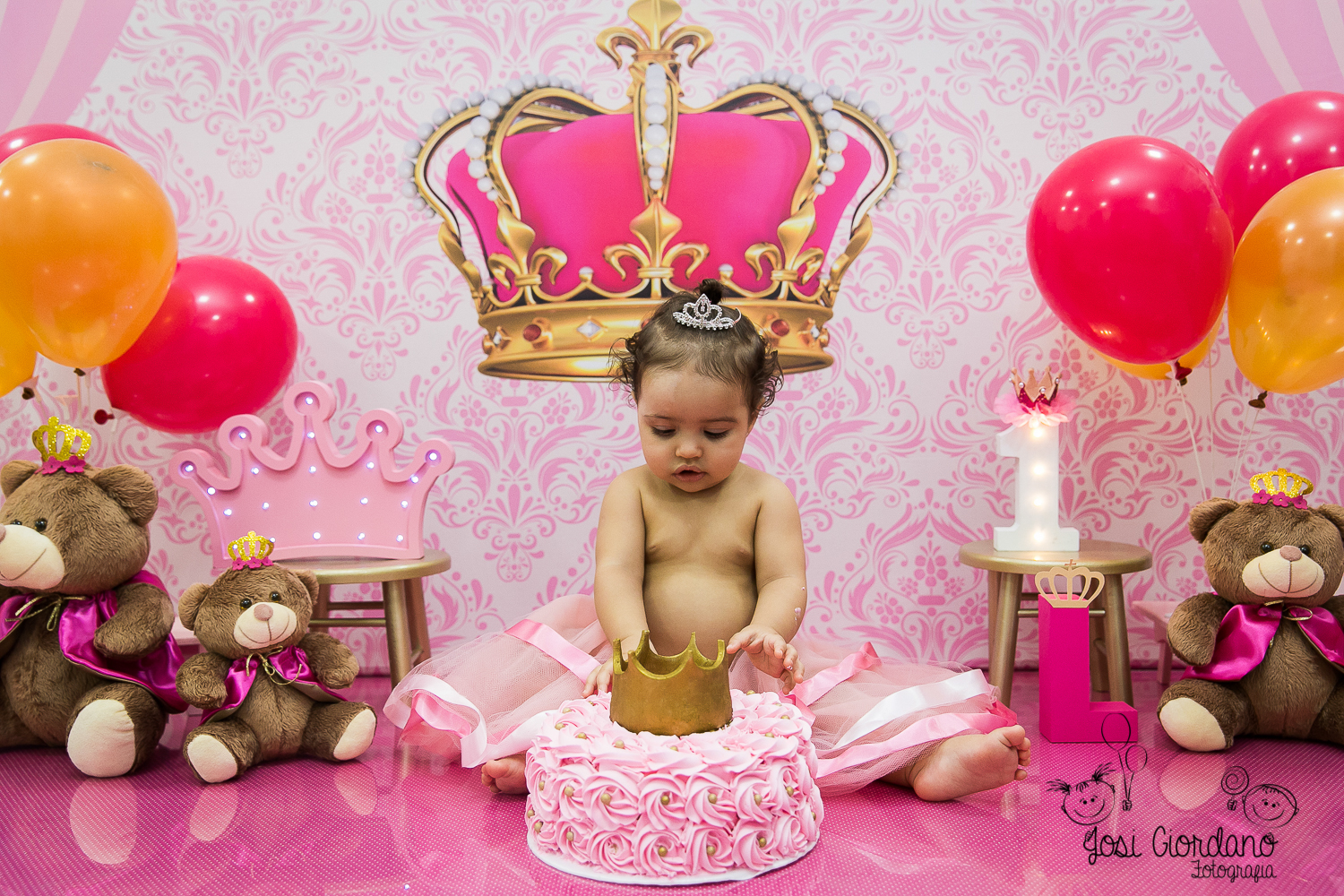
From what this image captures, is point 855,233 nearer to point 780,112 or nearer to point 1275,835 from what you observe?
point 780,112

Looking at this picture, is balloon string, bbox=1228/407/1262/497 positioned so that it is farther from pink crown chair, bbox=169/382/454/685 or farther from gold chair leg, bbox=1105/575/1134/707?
pink crown chair, bbox=169/382/454/685

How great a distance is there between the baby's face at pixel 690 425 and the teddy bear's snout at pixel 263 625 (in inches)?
30.6

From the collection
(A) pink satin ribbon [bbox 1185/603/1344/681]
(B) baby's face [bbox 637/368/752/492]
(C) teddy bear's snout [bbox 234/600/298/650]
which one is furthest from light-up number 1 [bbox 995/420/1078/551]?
(C) teddy bear's snout [bbox 234/600/298/650]

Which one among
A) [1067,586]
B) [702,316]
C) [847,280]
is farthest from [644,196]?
[1067,586]

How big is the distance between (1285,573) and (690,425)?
1245 mm

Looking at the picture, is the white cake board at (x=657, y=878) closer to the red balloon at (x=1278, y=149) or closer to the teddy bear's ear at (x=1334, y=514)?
the teddy bear's ear at (x=1334, y=514)

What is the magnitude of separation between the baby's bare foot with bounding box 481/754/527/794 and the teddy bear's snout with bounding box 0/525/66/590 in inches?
38.2

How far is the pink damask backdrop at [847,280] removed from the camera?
105 inches

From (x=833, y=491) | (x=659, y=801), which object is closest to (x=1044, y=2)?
(x=833, y=491)

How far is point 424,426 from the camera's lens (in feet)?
8.86

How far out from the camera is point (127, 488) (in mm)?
2057

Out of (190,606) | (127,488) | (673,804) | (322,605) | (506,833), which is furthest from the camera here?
(322,605)

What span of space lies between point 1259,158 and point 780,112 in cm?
115

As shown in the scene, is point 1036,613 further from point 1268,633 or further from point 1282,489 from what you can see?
point 1282,489
